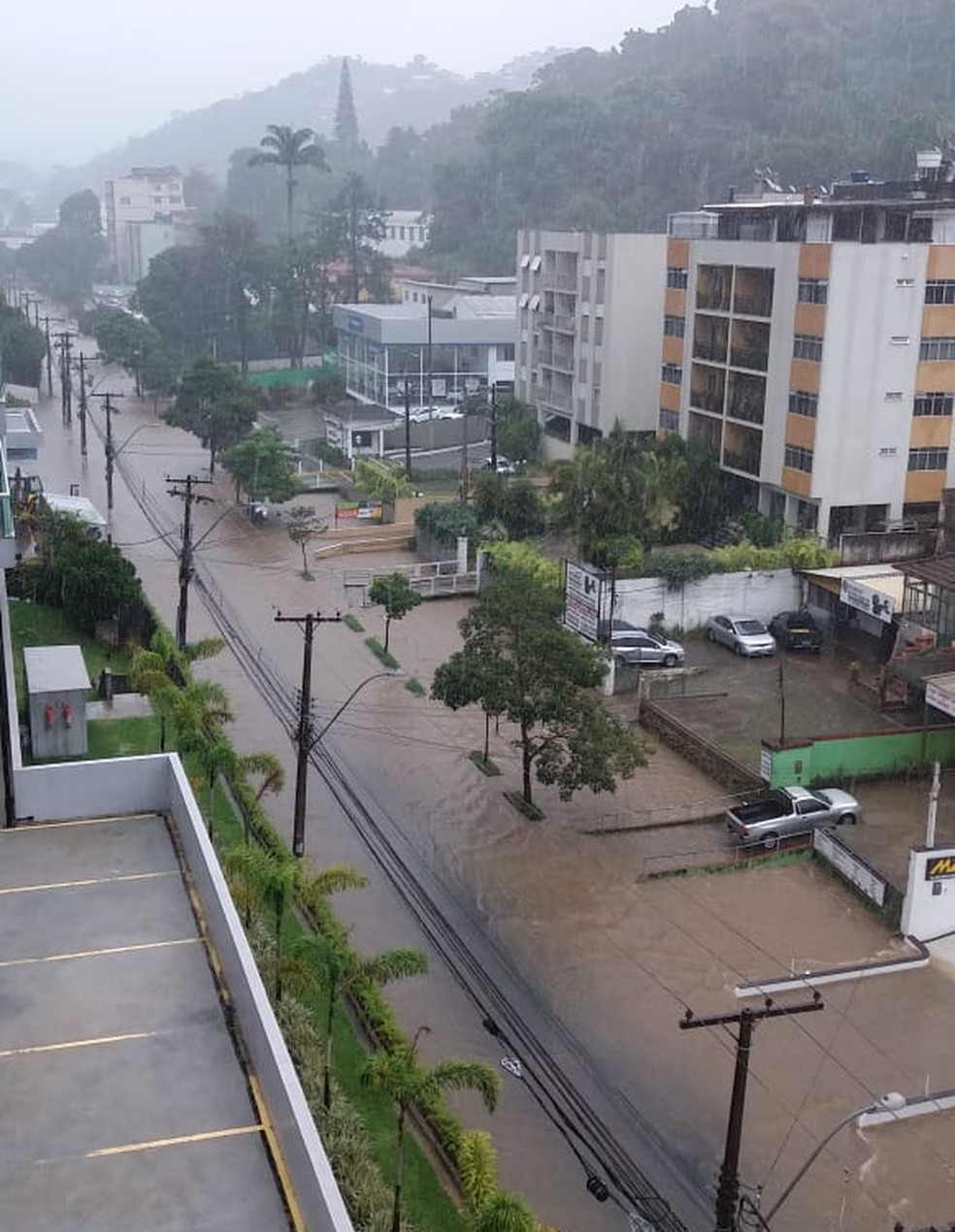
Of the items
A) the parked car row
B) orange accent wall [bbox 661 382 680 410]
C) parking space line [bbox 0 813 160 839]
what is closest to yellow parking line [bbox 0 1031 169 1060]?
parking space line [bbox 0 813 160 839]

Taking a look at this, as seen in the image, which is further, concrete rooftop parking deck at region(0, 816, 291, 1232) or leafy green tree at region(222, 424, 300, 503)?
leafy green tree at region(222, 424, 300, 503)

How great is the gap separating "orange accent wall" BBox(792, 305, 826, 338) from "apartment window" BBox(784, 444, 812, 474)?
9.19ft

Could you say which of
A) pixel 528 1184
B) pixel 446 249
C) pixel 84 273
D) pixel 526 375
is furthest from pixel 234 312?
pixel 528 1184

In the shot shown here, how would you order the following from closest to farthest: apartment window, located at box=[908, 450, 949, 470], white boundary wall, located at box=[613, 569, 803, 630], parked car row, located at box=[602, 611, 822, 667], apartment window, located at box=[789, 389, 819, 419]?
parked car row, located at box=[602, 611, 822, 667] < white boundary wall, located at box=[613, 569, 803, 630] < apartment window, located at box=[789, 389, 819, 419] < apartment window, located at box=[908, 450, 949, 470]

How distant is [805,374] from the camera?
34125mm

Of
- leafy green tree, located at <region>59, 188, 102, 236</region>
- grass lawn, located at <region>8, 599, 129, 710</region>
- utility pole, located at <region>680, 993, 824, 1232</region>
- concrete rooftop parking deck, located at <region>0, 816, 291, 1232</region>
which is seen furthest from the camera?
leafy green tree, located at <region>59, 188, 102, 236</region>

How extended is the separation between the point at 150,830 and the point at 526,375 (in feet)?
123

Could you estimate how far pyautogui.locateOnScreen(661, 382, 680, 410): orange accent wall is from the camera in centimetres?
4106

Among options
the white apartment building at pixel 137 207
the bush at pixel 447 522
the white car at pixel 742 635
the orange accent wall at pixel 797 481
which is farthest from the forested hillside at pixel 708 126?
the white apartment building at pixel 137 207

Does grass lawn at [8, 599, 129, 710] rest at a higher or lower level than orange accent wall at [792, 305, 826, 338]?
lower

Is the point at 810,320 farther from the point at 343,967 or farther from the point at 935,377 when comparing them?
the point at 343,967

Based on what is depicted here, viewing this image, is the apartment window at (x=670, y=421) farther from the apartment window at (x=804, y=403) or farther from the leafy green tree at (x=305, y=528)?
the leafy green tree at (x=305, y=528)

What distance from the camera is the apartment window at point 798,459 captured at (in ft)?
113

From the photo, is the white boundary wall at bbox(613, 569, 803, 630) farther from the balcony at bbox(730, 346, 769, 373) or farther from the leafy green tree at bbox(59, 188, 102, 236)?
the leafy green tree at bbox(59, 188, 102, 236)
